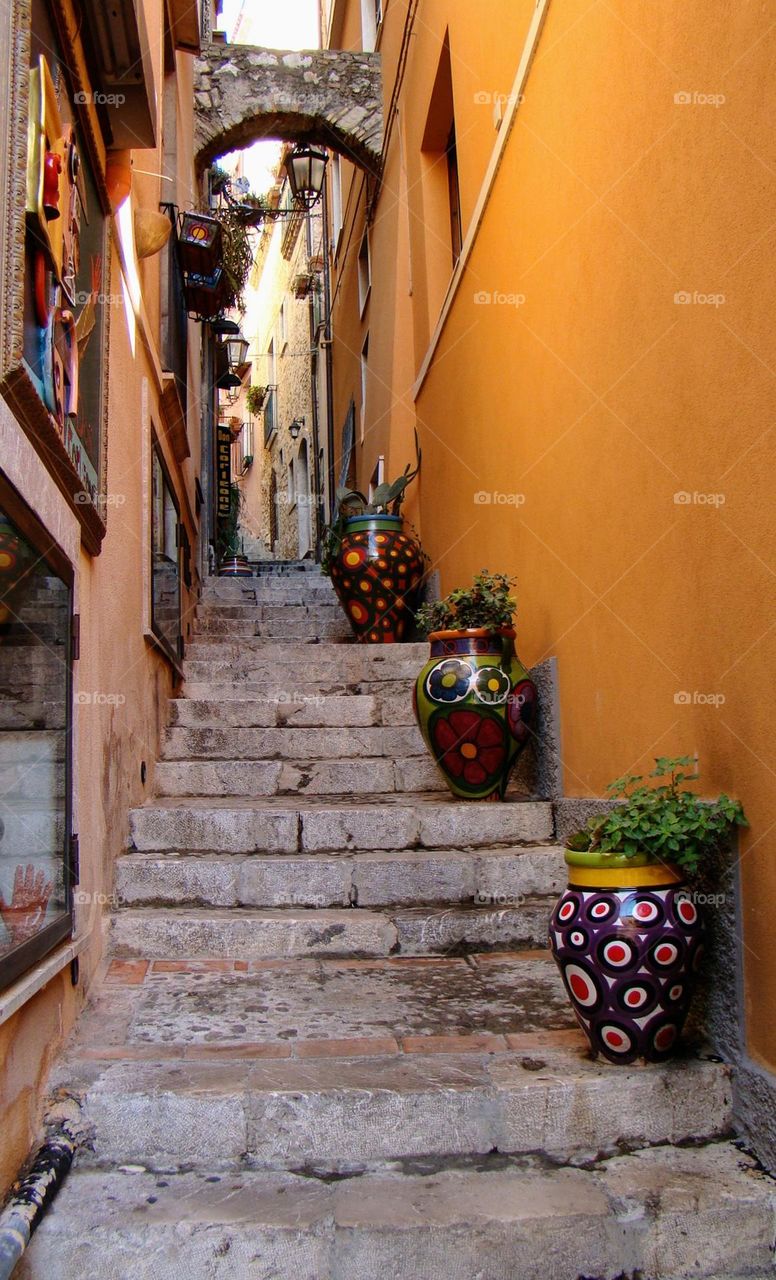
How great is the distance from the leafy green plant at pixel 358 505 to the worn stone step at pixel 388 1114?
4.43m

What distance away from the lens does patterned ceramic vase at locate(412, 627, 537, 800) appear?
3.75m

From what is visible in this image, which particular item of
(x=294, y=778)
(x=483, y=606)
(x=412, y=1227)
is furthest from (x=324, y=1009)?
(x=483, y=606)

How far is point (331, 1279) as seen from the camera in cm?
171

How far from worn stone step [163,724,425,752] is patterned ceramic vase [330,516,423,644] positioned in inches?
66.1

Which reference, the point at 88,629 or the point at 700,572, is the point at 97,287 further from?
the point at 700,572

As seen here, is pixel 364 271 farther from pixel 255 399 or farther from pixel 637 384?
pixel 255 399

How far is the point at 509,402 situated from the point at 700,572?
2.26 meters

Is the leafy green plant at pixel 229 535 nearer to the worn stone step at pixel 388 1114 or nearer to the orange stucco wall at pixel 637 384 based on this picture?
the orange stucco wall at pixel 637 384

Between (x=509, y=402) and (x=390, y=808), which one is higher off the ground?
(x=509, y=402)

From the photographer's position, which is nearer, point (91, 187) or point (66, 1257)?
point (66, 1257)

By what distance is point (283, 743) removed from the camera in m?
4.52

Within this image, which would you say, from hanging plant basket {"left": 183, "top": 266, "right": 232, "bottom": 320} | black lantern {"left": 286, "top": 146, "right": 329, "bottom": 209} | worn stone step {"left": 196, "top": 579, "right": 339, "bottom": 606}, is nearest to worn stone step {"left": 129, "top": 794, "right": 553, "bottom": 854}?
hanging plant basket {"left": 183, "top": 266, "right": 232, "bottom": 320}

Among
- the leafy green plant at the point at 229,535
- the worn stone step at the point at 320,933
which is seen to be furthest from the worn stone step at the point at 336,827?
the leafy green plant at the point at 229,535

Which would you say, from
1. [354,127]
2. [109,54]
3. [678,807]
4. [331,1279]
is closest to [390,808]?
[678,807]
